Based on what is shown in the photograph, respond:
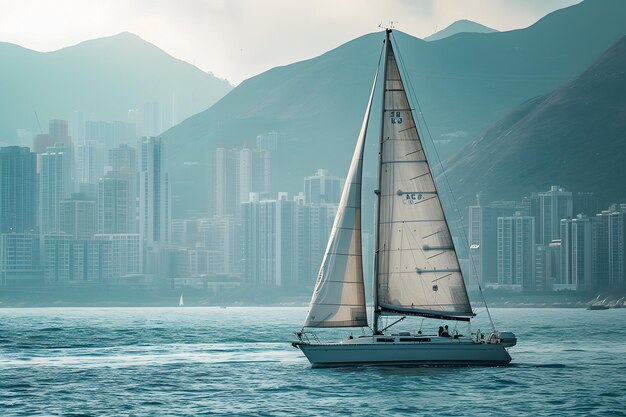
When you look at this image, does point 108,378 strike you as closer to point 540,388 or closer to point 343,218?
point 343,218

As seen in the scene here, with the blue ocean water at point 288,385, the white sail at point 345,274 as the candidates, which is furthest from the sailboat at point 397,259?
the blue ocean water at point 288,385

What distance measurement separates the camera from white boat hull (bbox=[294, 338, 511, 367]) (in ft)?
196

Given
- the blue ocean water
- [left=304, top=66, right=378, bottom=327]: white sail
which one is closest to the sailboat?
[left=304, top=66, right=378, bottom=327]: white sail

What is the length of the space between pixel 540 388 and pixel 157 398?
18.2 m

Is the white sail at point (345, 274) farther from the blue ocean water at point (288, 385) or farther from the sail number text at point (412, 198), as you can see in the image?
the blue ocean water at point (288, 385)

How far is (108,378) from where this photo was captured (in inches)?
2601

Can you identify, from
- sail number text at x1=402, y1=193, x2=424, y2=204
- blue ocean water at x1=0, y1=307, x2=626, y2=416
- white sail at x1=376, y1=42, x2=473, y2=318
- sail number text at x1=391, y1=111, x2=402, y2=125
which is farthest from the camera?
sail number text at x1=402, y1=193, x2=424, y2=204

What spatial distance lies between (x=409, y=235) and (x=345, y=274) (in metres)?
3.94

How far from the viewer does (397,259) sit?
62125 mm

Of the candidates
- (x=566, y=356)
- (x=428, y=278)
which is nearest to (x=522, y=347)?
(x=566, y=356)

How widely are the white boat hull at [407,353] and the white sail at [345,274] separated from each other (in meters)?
1.38

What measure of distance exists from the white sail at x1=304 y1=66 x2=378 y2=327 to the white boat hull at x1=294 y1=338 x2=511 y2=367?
4.53 ft

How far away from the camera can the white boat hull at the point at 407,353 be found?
59.8 metres

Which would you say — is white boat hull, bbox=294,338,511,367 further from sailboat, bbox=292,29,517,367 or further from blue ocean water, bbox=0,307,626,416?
blue ocean water, bbox=0,307,626,416
